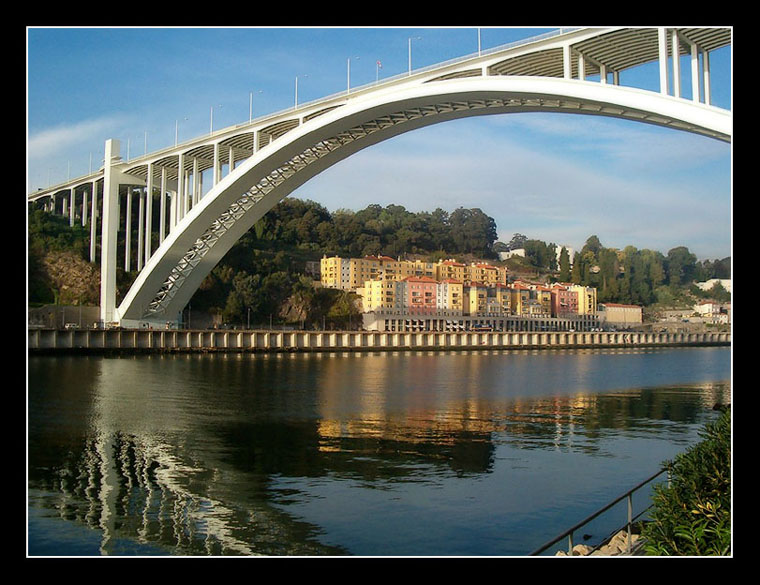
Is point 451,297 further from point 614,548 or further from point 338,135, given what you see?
point 614,548

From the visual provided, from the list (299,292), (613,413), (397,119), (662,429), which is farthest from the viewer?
(299,292)

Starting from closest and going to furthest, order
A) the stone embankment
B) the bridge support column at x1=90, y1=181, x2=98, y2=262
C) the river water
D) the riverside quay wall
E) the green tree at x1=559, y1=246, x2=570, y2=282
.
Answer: the stone embankment
the river water
the bridge support column at x1=90, y1=181, x2=98, y2=262
the riverside quay wall
the green tree at x1=559, y1=246, x2=570, y2=282

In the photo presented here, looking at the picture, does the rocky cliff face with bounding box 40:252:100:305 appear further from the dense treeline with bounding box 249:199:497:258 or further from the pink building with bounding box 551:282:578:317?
the pink building with bounding box 551:282:578:317

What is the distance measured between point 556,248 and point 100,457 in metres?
81.9

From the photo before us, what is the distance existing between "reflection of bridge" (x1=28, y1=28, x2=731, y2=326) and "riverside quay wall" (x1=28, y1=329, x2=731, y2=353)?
1750mm

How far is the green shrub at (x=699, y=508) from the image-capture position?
4.41 m

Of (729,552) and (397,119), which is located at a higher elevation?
(397,119)

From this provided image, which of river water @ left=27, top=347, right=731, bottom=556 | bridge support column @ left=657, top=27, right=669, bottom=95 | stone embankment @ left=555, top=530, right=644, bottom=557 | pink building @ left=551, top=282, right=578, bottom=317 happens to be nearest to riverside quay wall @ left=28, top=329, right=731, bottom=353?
pink building @ left=551, top=282, right=578, bottom=317

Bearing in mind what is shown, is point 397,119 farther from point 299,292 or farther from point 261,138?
point 299,292

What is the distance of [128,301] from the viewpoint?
33.4 m

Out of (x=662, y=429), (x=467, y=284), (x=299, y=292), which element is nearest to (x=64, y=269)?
(x=299, y=292)

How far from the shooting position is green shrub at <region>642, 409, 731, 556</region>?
4.41m

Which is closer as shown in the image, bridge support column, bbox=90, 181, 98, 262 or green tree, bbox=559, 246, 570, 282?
bridge support column, bbox=90, 181, 98, 262

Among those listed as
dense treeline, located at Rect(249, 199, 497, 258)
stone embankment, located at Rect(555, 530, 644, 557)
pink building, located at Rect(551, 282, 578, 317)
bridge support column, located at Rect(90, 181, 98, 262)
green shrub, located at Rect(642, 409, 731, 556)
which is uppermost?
dense treeline, located at Rect(249, 199, 497, 258)
